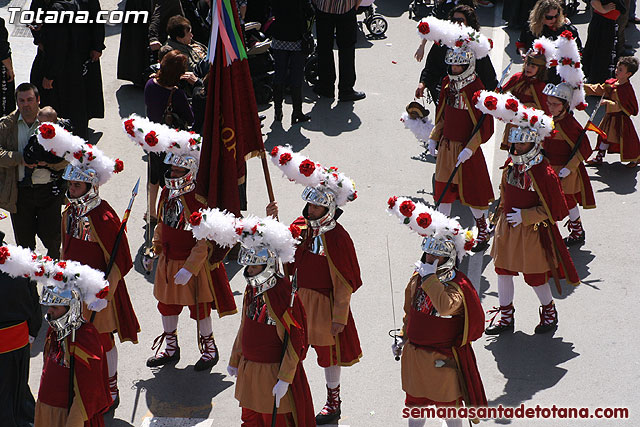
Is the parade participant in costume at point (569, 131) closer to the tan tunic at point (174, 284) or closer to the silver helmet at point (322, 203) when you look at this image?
the silver helmet at point (322, 203)

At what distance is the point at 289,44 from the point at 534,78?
11.9 ft

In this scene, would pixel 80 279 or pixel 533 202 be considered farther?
pixel 533 202

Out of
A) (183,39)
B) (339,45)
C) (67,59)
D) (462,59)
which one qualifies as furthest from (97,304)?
(339,45)

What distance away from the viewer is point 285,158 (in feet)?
24.3

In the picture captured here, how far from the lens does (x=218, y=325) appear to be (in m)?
9.20

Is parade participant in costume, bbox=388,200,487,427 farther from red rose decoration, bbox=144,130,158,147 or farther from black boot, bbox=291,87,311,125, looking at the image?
black boot, bbox=291,87,311,125

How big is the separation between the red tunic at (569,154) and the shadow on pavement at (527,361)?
1.96 metres

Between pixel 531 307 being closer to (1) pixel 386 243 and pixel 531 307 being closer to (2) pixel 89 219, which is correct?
(1) pixel 386 243

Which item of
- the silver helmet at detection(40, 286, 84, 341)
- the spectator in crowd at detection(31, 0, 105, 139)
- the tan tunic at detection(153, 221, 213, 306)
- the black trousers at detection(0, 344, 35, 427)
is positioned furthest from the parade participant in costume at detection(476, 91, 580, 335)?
the spectator in crowd at detection(31, 0, 105, 139)

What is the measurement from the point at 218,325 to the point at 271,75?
213 inches

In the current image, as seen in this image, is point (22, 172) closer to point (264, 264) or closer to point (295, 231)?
point (295, 231)

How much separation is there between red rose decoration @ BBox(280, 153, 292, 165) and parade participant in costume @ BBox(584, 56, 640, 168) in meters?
5.48

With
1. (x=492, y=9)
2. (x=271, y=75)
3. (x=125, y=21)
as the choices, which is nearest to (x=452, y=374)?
(x=271, y=75)

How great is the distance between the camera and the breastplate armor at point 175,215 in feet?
27.1
